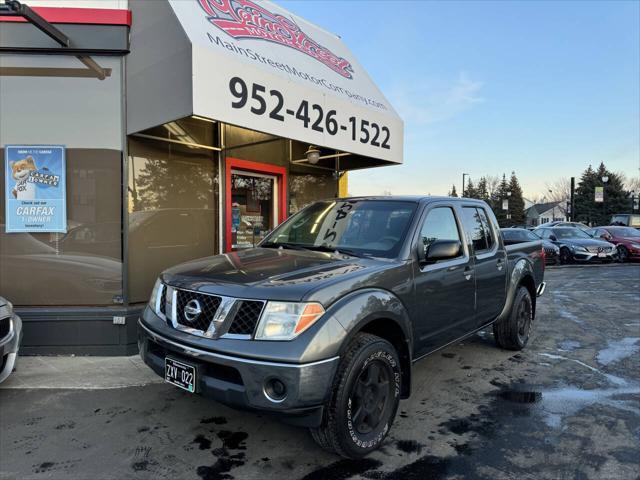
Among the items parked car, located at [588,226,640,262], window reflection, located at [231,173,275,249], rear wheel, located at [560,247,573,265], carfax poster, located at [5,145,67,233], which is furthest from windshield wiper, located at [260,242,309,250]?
parked car, located at [588,226,640,262]

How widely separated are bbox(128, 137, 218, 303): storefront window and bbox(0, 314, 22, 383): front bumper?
1.47 metres

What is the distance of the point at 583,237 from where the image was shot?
666 inches

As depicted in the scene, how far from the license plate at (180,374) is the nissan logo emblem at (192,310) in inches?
11.5

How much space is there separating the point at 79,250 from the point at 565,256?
16680 mm

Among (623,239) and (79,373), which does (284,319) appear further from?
(623,239)

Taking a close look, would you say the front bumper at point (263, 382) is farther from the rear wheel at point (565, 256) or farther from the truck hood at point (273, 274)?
the rear wheel at point (565, 256)

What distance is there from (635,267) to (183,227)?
53.2 feet

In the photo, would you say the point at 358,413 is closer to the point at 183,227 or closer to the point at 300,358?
the point at 300,358

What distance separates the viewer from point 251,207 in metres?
7.58

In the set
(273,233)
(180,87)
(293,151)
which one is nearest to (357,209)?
(273,233)

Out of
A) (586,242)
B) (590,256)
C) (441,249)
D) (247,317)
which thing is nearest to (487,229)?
(441,249)

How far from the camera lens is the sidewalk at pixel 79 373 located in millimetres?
4199

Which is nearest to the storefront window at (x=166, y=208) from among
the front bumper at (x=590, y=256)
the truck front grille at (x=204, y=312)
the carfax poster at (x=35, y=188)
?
the carfax poster at (x=35, y=188)

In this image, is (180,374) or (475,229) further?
(475,229)
